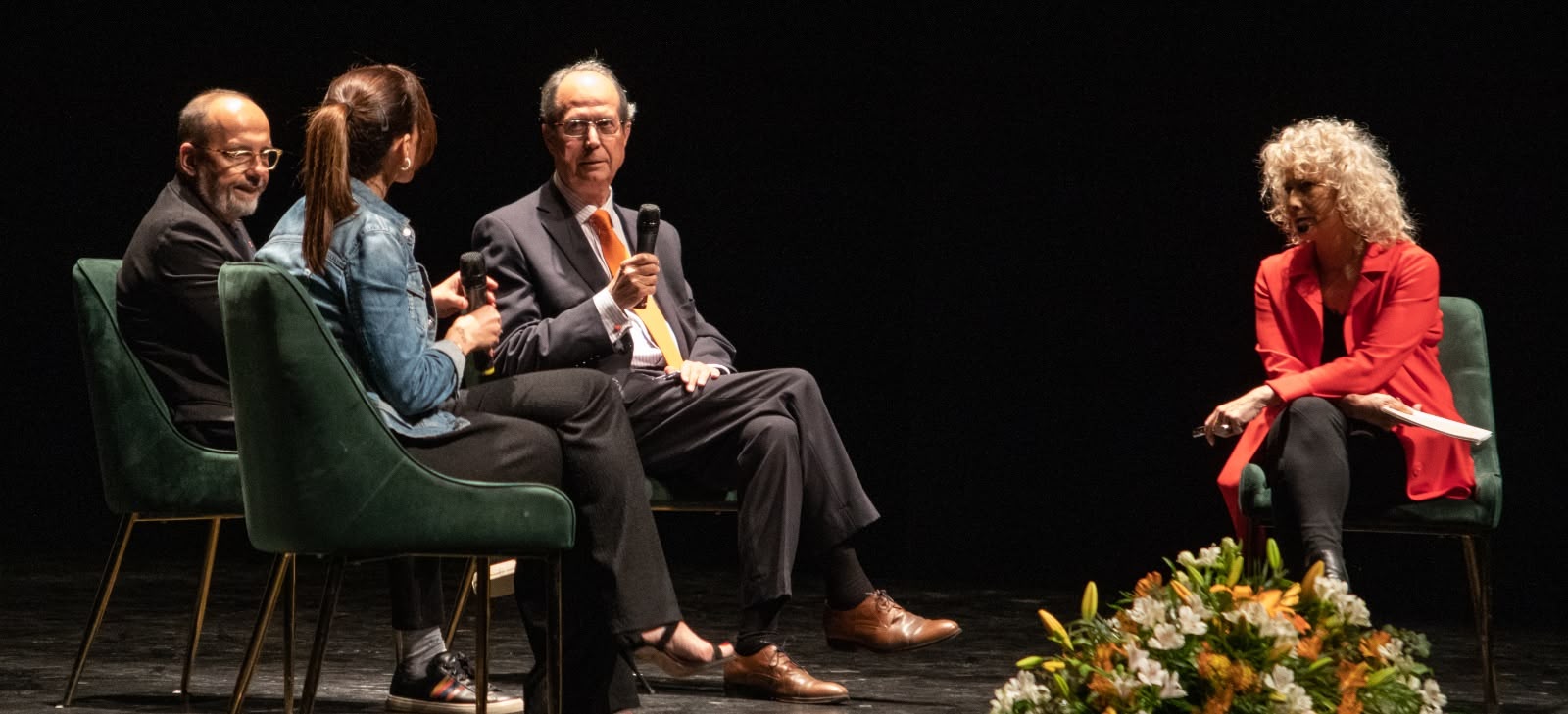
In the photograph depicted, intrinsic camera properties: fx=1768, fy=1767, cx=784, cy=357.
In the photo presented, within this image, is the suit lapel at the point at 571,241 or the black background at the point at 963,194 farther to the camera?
the black background at the point at 963,194

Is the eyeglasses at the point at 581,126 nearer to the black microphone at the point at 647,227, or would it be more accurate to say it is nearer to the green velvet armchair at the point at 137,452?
the black microphone at the point at 647,227

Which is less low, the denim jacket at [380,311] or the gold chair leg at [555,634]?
the denim jacket at [380,311]

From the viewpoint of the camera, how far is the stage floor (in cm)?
314

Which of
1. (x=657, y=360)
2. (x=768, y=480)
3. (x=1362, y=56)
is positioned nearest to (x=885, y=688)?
(x=768, y=480)

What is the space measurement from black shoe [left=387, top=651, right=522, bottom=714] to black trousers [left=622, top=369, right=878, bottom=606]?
462 millimetres

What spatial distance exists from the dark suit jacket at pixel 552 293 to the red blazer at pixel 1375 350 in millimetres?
1046

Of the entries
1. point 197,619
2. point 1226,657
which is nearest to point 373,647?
point 197,619

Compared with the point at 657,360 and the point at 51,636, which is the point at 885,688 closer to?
the point at 657,360

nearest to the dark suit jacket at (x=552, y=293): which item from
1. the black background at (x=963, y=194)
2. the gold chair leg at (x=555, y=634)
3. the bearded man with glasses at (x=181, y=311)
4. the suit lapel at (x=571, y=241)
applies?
the suit lapel at (x=571, y=241)

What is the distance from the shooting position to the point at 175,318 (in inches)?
125

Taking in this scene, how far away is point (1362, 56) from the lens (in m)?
5.23

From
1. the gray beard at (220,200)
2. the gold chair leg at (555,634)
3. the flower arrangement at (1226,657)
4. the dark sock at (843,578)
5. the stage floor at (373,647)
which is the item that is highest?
the gray beard at (220,200)

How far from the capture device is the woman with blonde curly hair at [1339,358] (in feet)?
10.2

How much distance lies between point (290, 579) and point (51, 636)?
4.95 ft
